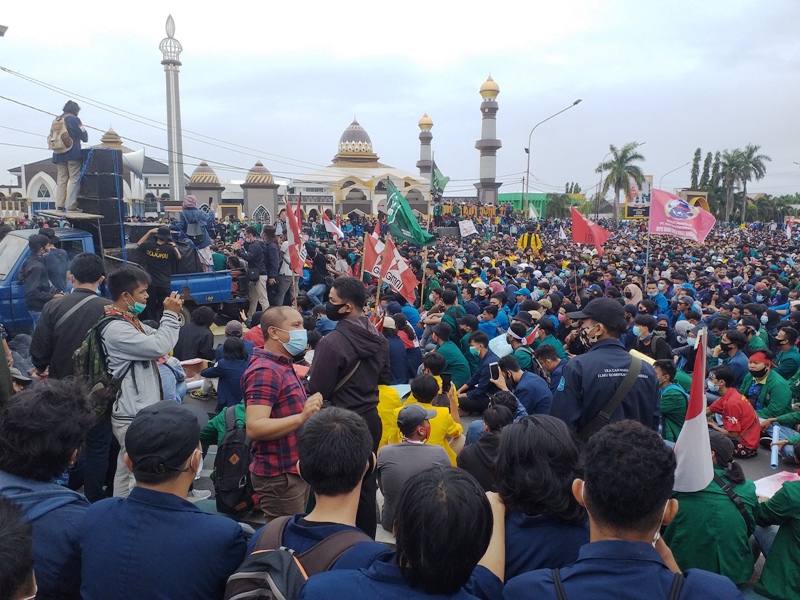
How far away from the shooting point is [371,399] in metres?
3.71

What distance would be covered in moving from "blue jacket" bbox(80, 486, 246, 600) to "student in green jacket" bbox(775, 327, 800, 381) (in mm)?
7065

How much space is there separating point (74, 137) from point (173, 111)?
179ft

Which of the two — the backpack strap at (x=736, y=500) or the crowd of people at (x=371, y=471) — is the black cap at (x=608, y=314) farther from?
the backpack strap at (x=736, y=500)

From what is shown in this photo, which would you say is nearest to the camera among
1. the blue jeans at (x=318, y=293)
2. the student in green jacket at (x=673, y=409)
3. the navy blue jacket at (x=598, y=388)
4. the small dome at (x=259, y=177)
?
the navy blue jacket at (x=598, y=388)

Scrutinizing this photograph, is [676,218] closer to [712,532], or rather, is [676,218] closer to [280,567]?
[712,532]

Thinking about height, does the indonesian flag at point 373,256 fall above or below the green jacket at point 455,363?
above

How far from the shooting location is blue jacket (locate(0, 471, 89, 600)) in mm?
2047

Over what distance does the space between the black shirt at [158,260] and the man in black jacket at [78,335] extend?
223 inches

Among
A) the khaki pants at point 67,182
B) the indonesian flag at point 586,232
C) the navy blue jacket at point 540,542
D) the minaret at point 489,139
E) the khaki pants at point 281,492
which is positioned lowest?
the khaki pants at point 281,492

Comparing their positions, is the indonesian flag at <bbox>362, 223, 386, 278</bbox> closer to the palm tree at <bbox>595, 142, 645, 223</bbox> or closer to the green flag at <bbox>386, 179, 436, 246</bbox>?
the green flag at <bbox>386, 179, 436, 246</bbox>

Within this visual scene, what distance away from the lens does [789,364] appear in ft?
23.3

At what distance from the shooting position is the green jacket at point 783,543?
3.37 m

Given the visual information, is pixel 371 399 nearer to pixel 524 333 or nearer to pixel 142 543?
pixel 142 543

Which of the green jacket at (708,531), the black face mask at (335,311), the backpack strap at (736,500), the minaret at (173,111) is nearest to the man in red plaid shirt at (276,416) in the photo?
the black face mask at (335,311)
